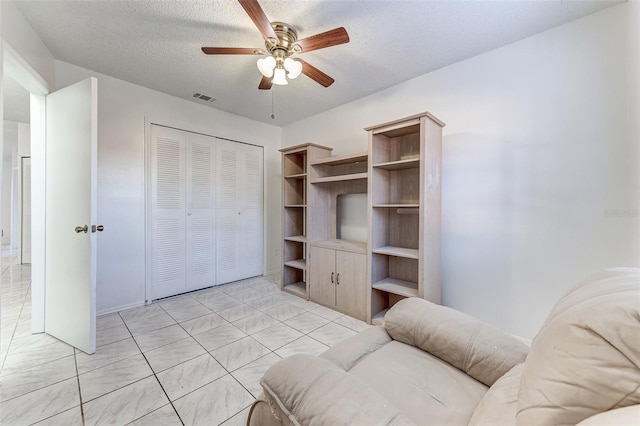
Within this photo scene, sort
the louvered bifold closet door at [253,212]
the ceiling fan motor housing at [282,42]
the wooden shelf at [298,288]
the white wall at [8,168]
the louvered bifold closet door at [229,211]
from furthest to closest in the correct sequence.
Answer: the white wall at [8,168] < the louvered bifold closet door at [253,212] < the louvered bifold closet door at [229,211] < the wooden shelf at [298,288] < the ceiling fan motor housing at [282,42]

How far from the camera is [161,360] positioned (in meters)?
1.90

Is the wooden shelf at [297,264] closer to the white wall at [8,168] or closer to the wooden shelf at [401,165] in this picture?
the wooden shelf at [401,165]

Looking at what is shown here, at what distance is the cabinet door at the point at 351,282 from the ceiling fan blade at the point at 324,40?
1915 millimetres

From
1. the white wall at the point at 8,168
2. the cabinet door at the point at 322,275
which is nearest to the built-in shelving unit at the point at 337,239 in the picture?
the cabinet door at the point at 322,275

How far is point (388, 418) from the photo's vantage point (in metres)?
0.69

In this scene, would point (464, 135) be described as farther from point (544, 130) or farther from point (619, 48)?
point (619, 48)

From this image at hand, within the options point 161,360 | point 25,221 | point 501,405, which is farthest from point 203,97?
point 25,221

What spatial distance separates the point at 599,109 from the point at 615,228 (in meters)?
0.87

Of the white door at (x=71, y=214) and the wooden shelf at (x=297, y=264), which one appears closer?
the white door at (x=71, y=214)

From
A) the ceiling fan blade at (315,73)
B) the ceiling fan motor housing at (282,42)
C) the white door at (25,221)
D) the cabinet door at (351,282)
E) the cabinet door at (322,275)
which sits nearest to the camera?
the ceiling fan motor housing at (282,42)

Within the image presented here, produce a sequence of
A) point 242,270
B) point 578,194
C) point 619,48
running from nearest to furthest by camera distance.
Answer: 1. point 619,48
2. point 578,194
3. point 242,270

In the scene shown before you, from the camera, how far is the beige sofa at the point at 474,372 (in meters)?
0.48

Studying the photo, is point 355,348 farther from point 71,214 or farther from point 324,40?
point 71,214

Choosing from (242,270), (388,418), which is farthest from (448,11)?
(242,270)
